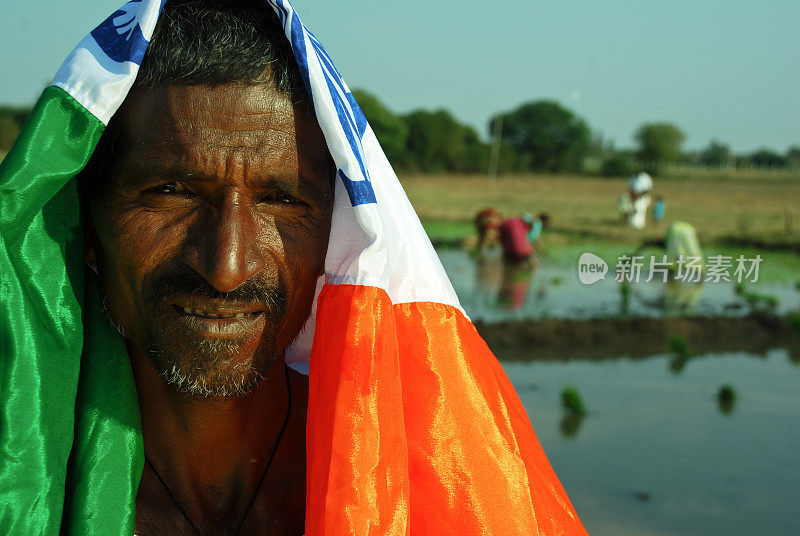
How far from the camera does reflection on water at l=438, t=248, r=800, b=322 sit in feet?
40.2

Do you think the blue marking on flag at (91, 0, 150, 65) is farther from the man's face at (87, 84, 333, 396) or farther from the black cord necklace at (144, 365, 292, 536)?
the black cord necklace at (144, 365, 292, 536)

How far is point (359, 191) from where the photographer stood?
1392 mm

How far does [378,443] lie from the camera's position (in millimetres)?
1348

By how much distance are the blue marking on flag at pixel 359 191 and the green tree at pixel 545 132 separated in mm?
70753

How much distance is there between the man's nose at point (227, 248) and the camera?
1357 millimetres

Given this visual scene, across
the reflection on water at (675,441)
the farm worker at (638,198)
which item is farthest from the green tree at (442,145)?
the reflection on water at (675,441)

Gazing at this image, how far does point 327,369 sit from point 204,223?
13.2 inches

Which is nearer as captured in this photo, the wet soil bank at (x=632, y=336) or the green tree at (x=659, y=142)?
the wet soil bank at (x=632, y=336)

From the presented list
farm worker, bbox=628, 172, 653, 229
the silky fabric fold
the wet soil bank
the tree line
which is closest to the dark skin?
the silky fabric fold

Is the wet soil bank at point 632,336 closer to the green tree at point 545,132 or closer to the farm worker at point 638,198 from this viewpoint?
the farm worker at point 638,198

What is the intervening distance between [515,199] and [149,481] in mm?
34828

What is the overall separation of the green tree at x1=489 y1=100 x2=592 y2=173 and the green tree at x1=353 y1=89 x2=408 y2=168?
460 inches

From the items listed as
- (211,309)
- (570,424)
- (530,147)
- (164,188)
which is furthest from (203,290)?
(530,147)

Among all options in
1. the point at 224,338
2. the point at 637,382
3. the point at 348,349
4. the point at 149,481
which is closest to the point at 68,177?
the point at 224,338
